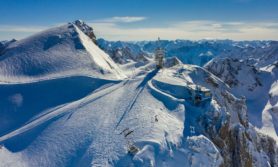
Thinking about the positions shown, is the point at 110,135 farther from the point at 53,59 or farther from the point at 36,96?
the point at 53,59

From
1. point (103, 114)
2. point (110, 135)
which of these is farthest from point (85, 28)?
point (110, 135)

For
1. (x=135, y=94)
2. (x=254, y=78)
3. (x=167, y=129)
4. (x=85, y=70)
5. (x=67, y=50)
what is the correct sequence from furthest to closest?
(x=254, y=78), (x=67, y=50), (x=85, y=70), (x=135, y=94), (x=167, y=129)

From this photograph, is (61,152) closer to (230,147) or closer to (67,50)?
(230,147)

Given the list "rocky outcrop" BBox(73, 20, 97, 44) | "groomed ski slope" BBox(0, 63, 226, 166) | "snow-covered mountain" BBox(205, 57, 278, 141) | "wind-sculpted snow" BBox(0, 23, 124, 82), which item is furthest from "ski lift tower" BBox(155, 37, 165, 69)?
"snow-covered mountain" BBox(205, 57, 278, 141)

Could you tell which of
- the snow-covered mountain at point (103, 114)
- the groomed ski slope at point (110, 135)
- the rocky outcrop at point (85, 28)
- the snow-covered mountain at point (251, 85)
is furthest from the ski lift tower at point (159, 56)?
the snow-covered mountain at point (251, 85)

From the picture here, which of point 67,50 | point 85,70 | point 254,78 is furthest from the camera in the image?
point 254,78

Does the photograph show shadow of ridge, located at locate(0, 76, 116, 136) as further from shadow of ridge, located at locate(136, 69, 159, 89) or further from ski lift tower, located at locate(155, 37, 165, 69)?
ski lift tower, located at locate(155, 37, 165, 69)

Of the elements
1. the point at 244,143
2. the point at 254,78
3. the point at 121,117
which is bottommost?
the point at 254,78

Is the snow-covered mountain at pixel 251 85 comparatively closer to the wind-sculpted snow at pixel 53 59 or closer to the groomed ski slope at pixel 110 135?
the wind-sculpted snow at pixel 53 59

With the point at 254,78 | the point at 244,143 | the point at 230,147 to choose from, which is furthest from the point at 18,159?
the point at 254,78
